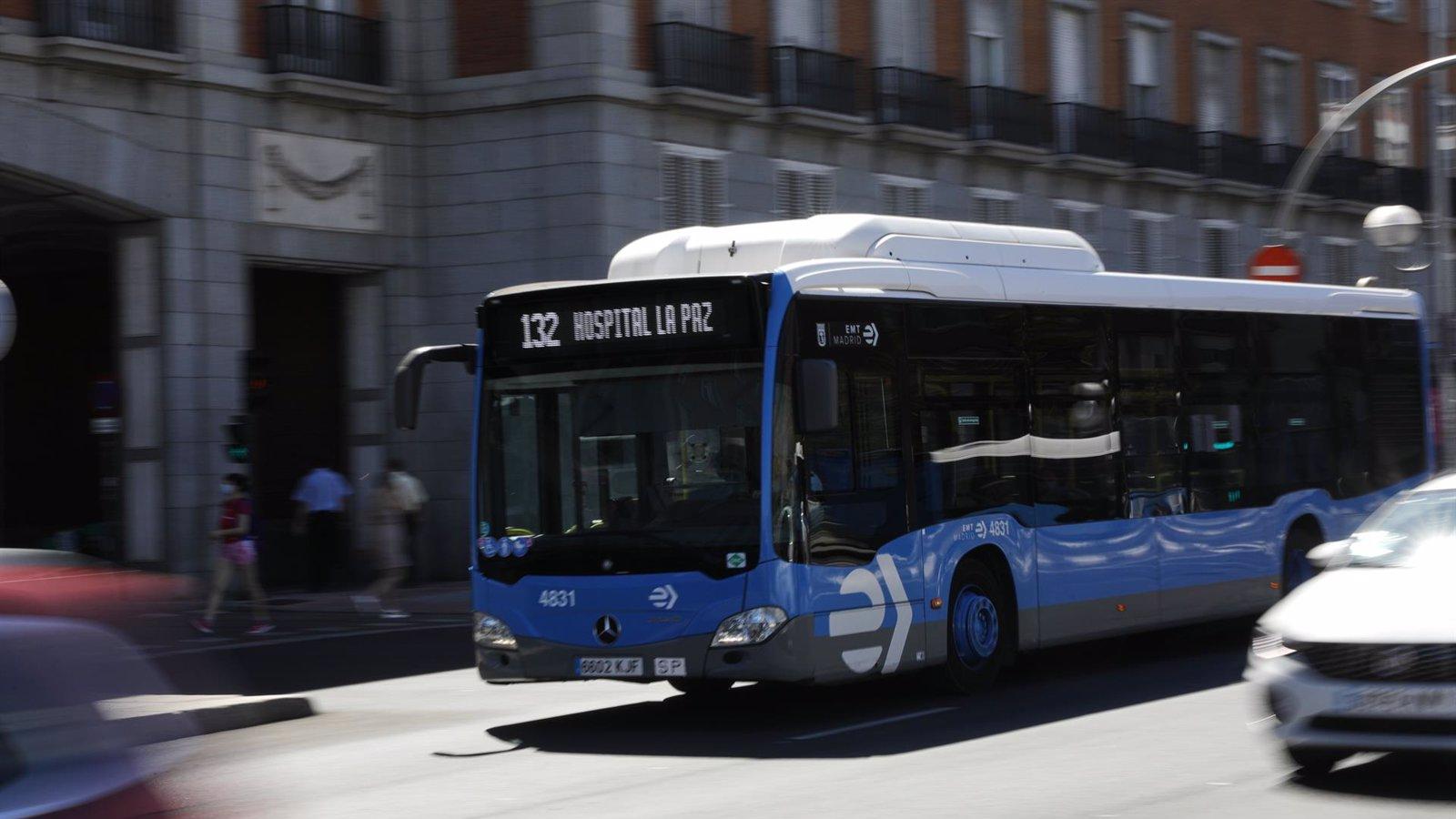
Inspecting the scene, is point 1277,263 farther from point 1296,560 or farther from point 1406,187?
point 1406,187

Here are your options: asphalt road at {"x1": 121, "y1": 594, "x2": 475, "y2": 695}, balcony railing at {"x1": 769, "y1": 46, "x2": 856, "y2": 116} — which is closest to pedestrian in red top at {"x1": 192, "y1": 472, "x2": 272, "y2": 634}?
asphalt road at {"x1": 121, "y1": 594, "x2": 475, "y2": 695}

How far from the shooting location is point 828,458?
11.5m

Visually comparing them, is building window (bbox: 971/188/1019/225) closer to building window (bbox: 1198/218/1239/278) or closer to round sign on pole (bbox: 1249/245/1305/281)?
building window (bbox: 1198/218/1239/278)

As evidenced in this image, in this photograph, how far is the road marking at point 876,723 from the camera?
11367 millimetres

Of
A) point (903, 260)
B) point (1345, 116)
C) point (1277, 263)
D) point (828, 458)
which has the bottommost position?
point (828, 458)

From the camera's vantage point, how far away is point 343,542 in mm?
27234

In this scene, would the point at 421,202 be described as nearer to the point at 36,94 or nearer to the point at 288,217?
the point at 288,217

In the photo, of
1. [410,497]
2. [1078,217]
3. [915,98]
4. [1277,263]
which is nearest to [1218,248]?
[1078,217]

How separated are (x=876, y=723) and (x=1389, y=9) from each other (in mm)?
40980

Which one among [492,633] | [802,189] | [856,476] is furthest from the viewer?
[802,189]

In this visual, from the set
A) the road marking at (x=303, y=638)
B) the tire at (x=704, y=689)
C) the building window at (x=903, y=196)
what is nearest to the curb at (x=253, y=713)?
the tire at (x=704, y=689)

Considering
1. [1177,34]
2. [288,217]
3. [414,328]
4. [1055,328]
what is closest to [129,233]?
[288,217]

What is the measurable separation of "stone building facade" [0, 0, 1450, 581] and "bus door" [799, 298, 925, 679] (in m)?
14.1

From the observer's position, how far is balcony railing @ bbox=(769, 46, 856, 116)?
2978 cm
